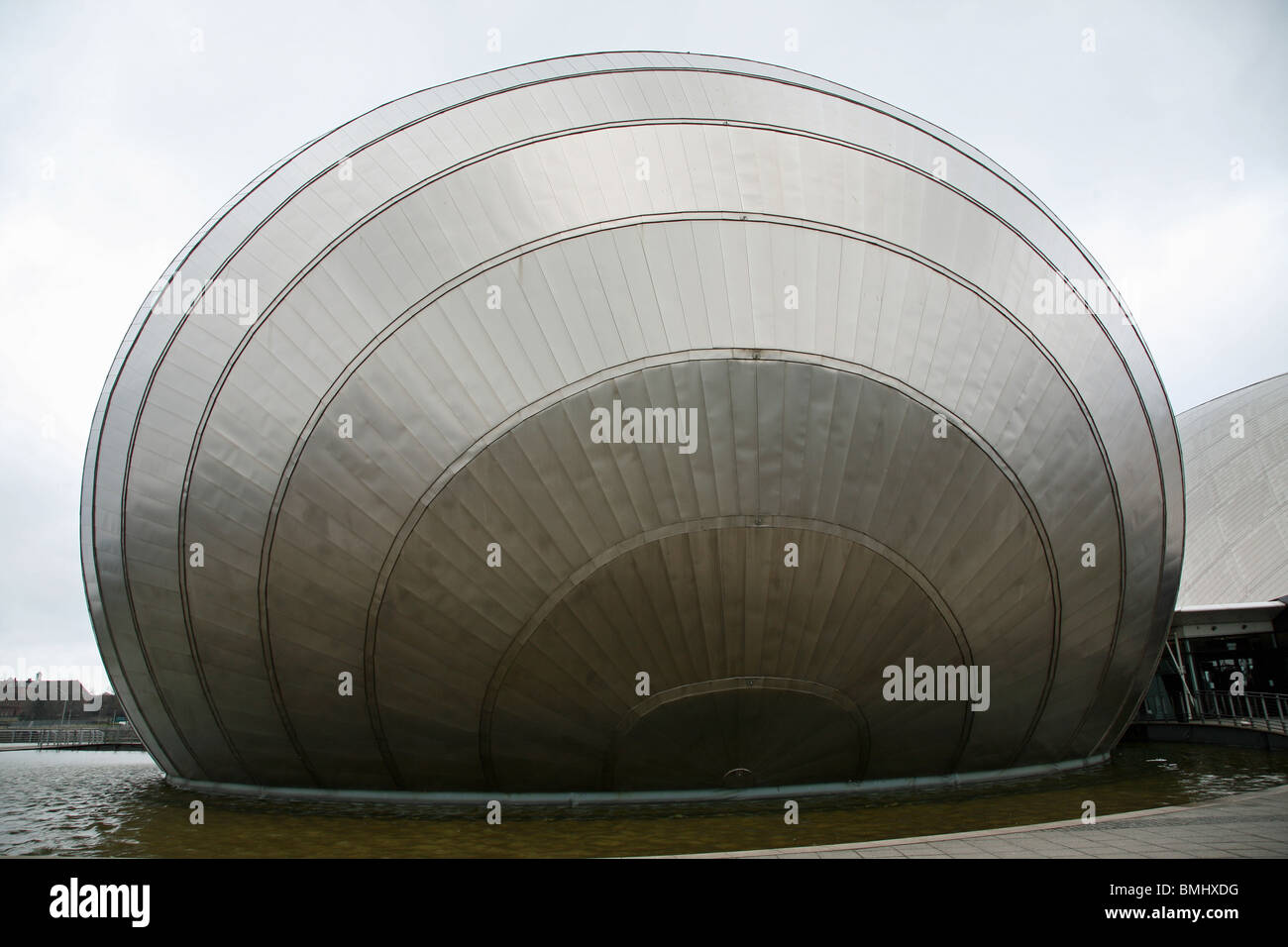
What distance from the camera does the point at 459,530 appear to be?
886 centimetres

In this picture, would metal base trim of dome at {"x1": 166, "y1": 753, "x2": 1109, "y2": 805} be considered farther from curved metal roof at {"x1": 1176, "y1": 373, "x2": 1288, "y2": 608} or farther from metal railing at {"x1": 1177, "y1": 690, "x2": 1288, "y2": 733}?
curved metal roof at {"x1": 1176, "y1": 373, "x2": 1288, "y2": 608}

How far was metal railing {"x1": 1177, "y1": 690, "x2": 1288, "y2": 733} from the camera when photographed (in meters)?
17.6

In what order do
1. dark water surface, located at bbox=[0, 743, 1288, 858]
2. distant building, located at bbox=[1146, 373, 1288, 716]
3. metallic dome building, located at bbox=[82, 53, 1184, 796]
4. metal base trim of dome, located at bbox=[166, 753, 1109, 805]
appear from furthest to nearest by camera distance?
distant building, located at bbox=[1146, 373, 1288, 716]
metal base trim of dome, located at bbox=[166, 753, 1109, 805]
metallic dome building, located at bbox=[82, 53, 1184, 796]
dark water surface, located at bbox=[0, 743, 1288, 858]

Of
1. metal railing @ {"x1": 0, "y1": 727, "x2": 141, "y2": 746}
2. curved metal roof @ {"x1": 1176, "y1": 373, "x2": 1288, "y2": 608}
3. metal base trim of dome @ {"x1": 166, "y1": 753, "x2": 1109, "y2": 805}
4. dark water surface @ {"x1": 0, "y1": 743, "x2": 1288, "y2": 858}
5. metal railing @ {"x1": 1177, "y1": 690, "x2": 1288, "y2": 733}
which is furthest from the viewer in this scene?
metal railing @ {"x1": 0, "y1": 727, "x2": 141, "y2": 746}

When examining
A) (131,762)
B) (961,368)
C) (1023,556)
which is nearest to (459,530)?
(961,368)

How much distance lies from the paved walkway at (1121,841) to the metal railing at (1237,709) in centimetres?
1182

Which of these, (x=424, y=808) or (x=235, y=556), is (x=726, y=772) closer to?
(x=424, y=808)

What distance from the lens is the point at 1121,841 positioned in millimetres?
6312

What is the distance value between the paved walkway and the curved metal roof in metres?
18.6

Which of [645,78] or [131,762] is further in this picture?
[131,762]
